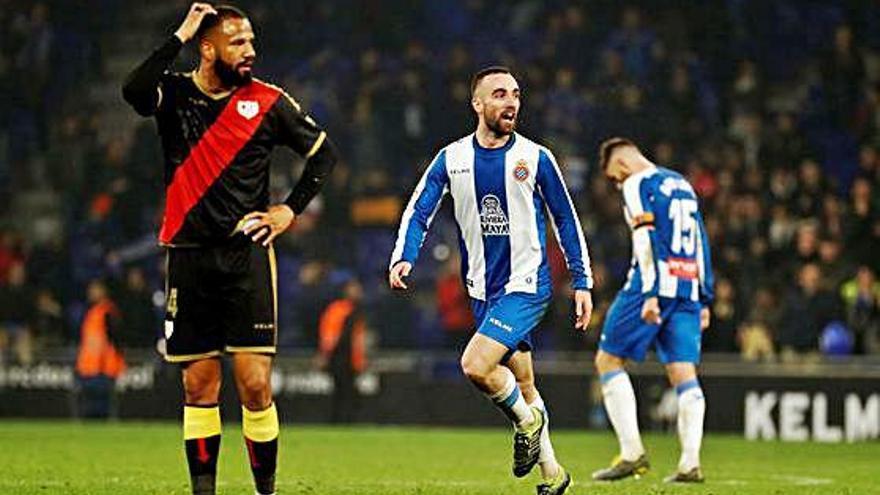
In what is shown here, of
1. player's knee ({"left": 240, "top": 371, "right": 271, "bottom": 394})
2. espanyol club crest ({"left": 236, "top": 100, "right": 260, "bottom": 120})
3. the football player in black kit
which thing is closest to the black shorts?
the football player in black kit

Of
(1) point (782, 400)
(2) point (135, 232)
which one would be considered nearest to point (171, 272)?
(1) point (782, 400)

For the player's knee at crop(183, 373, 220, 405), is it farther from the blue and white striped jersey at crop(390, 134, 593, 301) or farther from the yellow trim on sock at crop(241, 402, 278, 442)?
the blue and white striped jersey at crop(390, 134, 593, 301)

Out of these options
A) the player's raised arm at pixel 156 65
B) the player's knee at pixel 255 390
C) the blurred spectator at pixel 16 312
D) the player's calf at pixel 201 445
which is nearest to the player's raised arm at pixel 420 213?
the player's knee at pixel 255 390

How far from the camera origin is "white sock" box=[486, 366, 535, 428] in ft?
33.0

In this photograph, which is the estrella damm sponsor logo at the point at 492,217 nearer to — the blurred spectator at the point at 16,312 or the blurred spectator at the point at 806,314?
the blurred spectator at the point at 806,314

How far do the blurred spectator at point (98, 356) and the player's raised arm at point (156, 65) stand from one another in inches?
595

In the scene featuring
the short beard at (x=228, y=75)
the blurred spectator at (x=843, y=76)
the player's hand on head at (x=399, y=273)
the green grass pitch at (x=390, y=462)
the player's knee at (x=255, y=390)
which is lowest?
the green grass pitch at (x=390, y=462)

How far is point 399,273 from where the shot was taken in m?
9.92

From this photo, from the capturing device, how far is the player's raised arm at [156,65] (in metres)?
8.88

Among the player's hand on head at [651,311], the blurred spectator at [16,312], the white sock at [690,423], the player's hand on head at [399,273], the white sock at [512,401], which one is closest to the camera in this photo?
the player's hand on head at [399,273]

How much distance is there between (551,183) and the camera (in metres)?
10.2

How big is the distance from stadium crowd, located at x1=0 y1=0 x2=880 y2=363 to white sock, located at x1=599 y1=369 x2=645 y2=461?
9054 mm

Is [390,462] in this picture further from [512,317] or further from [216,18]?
[216,18]

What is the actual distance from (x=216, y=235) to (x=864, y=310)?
47.0 ft
